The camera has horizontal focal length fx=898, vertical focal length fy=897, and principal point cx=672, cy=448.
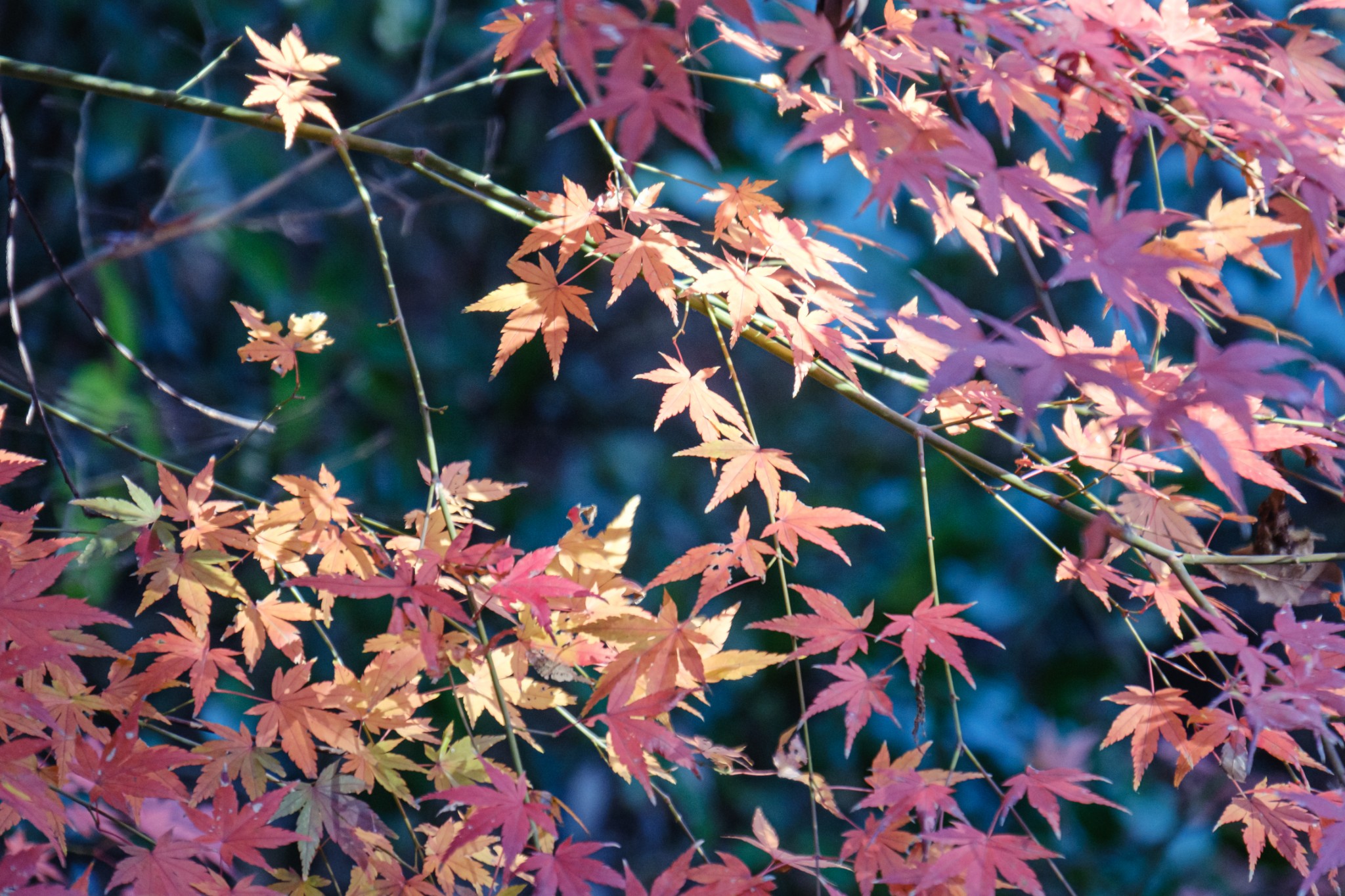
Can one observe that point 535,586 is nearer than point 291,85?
Yes

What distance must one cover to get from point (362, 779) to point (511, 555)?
0.34 meters

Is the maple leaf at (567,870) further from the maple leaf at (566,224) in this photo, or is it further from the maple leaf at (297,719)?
the maple leaf at (566,224)

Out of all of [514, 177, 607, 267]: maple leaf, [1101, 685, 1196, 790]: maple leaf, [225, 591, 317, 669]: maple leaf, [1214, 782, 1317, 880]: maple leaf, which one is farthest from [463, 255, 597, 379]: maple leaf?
[1214, 782, 1317, 880]: maple leaf

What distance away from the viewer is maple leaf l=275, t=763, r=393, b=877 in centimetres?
100

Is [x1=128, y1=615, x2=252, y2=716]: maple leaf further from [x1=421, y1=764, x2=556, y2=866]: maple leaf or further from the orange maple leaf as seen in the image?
the orange maple leaf

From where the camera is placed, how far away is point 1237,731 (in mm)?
936

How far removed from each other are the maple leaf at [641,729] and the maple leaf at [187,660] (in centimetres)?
43

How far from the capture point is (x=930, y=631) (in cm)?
94

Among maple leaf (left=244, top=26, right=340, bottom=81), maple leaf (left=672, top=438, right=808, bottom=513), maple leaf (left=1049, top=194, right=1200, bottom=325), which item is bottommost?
maple leaf (left=672, top=438, right=808, bottom=513)

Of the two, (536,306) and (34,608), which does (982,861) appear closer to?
(536,306)

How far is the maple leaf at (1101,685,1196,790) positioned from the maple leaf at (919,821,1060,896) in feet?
0.70

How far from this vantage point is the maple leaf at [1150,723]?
3.34 feet

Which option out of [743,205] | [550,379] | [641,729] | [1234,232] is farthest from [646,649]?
[550,379]

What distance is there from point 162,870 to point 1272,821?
121 centimetres
